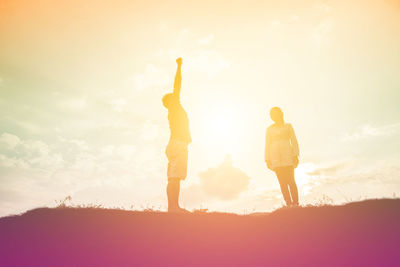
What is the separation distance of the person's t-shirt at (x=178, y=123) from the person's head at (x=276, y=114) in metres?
2.51

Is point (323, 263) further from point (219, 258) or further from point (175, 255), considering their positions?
point (175, 255)

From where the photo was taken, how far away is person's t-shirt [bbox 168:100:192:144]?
7.17m

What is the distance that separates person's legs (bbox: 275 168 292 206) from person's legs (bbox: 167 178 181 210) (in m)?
2.75

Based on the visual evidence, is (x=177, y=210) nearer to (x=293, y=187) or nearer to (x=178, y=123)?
(x=178, y=123)

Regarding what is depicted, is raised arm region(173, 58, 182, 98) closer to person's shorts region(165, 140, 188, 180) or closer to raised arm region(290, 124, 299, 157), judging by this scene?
person's shorts region(165, 140, 188, 180)

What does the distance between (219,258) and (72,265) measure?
238 cm

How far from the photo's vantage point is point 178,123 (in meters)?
7.25

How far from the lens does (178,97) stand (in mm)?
7504

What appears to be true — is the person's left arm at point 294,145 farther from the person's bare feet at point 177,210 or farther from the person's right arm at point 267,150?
the person's bare feet at point 177,210

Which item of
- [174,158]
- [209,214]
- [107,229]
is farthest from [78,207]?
[209,214]

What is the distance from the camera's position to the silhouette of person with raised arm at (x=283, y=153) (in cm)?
738

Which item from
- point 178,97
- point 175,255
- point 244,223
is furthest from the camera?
point 178,97

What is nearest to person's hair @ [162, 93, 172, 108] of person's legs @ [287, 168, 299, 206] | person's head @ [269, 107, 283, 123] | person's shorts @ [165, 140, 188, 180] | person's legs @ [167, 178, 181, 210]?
person's shorts @ [165, 140, 188, 180]

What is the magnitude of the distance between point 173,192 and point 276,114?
12.1 feet
